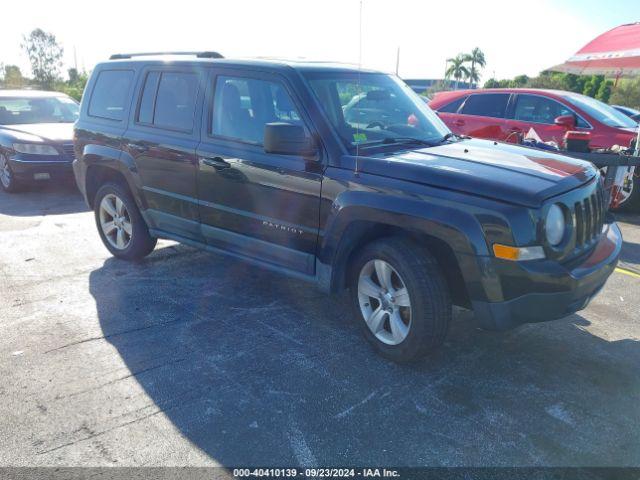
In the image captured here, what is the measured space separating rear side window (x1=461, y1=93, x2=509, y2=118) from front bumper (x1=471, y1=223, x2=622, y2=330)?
5.95 meters

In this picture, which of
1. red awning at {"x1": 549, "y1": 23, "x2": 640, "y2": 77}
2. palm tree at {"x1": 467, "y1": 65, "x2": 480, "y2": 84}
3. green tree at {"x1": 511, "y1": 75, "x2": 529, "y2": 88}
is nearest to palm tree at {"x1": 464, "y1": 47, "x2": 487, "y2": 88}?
palm tree at {"x1": 467, "y1": 65, "x2": 480, "y2": 84}

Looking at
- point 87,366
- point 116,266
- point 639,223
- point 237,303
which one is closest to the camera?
point 87,366

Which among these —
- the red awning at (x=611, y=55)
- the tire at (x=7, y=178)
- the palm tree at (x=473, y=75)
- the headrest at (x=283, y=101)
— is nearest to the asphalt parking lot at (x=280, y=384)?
the headrest at (x=283, y=101)

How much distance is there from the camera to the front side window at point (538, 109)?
26.4ft

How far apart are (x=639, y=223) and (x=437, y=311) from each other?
5.44 metres

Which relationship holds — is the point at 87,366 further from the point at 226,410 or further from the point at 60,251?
the point at 60,251

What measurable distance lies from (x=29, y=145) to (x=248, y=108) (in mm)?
6134

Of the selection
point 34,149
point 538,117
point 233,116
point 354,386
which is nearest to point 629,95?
point 538,117

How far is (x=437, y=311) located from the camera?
322cm

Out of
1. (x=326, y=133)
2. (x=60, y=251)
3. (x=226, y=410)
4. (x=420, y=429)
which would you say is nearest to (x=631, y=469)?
(x=420, y=429)

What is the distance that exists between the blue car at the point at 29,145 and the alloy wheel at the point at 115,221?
363 centimetres

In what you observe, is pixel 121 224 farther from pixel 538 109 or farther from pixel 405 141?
pixel 538 109

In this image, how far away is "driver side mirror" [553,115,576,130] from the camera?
299 inches

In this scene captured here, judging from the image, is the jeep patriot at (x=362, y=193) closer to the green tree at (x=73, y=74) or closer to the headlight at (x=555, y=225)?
the headlight at (x=555, y=225)
